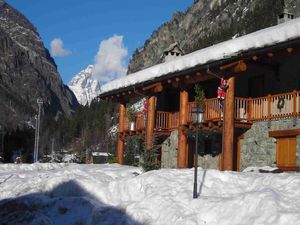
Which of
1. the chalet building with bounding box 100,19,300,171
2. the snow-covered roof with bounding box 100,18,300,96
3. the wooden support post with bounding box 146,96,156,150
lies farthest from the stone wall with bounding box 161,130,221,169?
the snow-covered roof with bounding box 100,18,300,96

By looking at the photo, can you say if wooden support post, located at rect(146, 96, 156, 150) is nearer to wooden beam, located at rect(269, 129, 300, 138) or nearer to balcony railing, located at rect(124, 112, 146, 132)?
balcony railing, located at rect(124, 112, 146, 132)

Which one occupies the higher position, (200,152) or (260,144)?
(260,144)

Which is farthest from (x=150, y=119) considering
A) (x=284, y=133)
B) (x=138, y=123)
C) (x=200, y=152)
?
(x=284, y=133)

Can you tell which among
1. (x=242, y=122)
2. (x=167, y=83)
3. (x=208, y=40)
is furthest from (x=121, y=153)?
(x=208, y=40)

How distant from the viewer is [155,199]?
14578 millimetres

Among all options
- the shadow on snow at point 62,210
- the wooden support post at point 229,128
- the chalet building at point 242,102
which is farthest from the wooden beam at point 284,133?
the shadow on snow at point 62,210

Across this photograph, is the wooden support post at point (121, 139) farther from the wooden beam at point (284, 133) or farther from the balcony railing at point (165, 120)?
the wooden beam at point (284, 133)

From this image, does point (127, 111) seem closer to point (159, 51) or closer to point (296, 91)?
point (296, 91)

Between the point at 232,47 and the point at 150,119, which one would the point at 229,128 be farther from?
the point at 150,119

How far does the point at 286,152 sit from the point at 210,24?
404 feet

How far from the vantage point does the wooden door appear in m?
19.1

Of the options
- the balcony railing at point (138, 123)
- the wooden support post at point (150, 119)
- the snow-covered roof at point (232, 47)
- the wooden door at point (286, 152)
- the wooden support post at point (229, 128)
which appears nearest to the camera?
the snow-covered roof at point (232, 47)

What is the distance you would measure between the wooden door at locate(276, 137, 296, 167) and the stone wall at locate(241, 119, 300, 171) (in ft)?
1.07

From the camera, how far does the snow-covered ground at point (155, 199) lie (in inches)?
500
